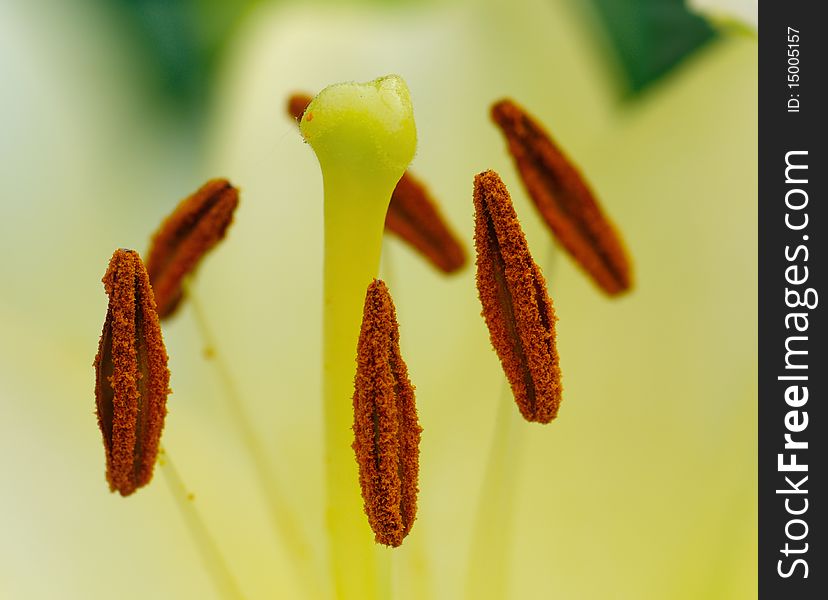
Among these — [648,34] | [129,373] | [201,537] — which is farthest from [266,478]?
[648,34]

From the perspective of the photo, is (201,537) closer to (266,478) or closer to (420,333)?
(266,478)

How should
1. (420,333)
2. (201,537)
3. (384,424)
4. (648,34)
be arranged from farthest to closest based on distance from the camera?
(648,34) → (420,333) → (201,537) → (384,424)

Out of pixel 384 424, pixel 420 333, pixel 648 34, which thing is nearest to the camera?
pixel 384 424

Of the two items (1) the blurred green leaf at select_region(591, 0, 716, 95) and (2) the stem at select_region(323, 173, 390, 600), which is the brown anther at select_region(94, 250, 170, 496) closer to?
(2) the stem at select_region(323, 173, 390, 600)

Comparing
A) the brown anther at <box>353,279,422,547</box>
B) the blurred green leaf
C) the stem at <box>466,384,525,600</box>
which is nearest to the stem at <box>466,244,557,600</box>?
the stem at <box>466,384,525,600</box>

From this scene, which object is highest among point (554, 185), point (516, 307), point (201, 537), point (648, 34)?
point (648, 34)

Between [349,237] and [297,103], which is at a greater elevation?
[297,103]
